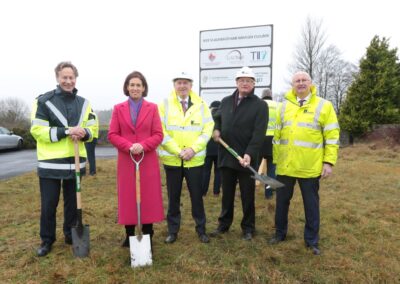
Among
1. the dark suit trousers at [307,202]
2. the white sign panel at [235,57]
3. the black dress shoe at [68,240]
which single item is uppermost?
the white sign panel at [235,57]

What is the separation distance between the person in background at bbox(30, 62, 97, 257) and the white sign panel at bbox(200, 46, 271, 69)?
594 cm

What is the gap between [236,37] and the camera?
29.2 feet

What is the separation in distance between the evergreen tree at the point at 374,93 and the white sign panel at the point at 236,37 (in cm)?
1326

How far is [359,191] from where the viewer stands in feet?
22.4

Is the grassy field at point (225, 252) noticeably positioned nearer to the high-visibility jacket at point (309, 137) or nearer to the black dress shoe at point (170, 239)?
the black dress shoe at point (170, 239)

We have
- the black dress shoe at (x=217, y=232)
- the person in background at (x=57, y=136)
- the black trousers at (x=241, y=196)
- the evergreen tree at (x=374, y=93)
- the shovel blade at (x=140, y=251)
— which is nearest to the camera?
the shovel blade at (x=140, y=251)

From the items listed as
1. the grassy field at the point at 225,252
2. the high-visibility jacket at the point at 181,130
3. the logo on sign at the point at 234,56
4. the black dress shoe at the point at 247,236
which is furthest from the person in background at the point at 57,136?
the logo on sign at the point at 234,56

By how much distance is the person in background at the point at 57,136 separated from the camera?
3393 mm

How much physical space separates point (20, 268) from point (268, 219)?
10.5 feet

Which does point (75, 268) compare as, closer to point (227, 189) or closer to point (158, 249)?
point (158, 249)

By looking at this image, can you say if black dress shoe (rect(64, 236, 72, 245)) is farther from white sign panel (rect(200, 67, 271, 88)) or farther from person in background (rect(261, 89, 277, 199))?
white sign panel (rect(200, 67, 271, 88))

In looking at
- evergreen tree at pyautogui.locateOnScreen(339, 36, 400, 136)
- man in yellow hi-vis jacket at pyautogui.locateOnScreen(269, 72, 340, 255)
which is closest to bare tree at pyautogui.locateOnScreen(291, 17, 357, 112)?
evergreen tree at pyautogui.locateOnScreen(339, 36, 400, 136)

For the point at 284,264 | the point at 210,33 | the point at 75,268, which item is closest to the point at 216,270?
the point at 284,264

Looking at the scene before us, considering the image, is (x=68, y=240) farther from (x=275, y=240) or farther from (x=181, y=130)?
(x=275, y=240)
